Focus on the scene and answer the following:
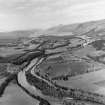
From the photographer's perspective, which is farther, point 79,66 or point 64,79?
point 79,66

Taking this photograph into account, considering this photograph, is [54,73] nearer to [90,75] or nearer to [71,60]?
[90,75]

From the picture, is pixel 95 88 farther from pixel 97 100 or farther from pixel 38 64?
pixel 38 64

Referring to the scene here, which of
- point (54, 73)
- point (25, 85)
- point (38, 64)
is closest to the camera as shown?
point (25, 85)

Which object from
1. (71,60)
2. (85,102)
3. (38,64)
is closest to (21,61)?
(38,64)

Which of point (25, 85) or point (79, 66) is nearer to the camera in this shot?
point (25, 85)

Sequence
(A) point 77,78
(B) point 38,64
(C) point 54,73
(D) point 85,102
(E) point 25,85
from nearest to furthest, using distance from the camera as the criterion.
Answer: (D) point 85,102
(E) point 25,85
(A) point 77,78
(C) point 54,73
(B) point 38,64

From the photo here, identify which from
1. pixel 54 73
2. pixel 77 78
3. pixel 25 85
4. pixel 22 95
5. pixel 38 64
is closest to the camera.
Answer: pixel 22 95

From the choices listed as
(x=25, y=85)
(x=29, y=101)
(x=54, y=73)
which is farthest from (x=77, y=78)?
(x=29, y=101)

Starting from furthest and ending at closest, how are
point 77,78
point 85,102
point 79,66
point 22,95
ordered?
point 79,66, point 77,78, point 22,95, point 85,102
